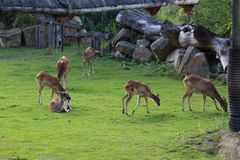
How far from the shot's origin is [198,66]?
22.0 metres

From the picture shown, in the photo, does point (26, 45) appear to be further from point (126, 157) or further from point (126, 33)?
point (126, 157)

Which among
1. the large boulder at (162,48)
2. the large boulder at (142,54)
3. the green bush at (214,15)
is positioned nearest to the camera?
the green bush at (214,15)

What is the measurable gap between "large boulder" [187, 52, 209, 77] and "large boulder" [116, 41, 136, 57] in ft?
19.9

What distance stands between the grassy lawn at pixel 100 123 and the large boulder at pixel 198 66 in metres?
0.78

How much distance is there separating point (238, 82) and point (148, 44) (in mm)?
16827

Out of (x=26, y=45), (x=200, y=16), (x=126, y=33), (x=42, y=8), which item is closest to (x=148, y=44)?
(x=126, y=33)

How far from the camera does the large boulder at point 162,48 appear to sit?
25.4 m

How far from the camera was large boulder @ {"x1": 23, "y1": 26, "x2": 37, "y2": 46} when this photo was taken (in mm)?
34250

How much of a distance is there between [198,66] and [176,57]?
200 centimetres

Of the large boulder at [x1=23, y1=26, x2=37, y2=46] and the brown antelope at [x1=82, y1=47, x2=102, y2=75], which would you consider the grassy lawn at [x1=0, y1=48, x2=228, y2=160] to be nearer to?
the brown antelope at [x1=82, y1=47, x2=102, y2=75]

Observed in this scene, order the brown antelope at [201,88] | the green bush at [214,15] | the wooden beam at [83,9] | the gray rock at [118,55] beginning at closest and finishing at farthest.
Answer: the wooden beam at [83,9] → the brown antelope at [201,88] → the green bush at [214,15] → the gray rock at [118,55]

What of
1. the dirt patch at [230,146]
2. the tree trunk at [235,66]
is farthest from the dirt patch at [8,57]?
the tree trunk at [235,66]

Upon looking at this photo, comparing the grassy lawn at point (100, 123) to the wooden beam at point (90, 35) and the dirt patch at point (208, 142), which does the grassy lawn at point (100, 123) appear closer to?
the dirt patch at point (208, 142)

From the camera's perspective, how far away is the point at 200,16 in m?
24.0
